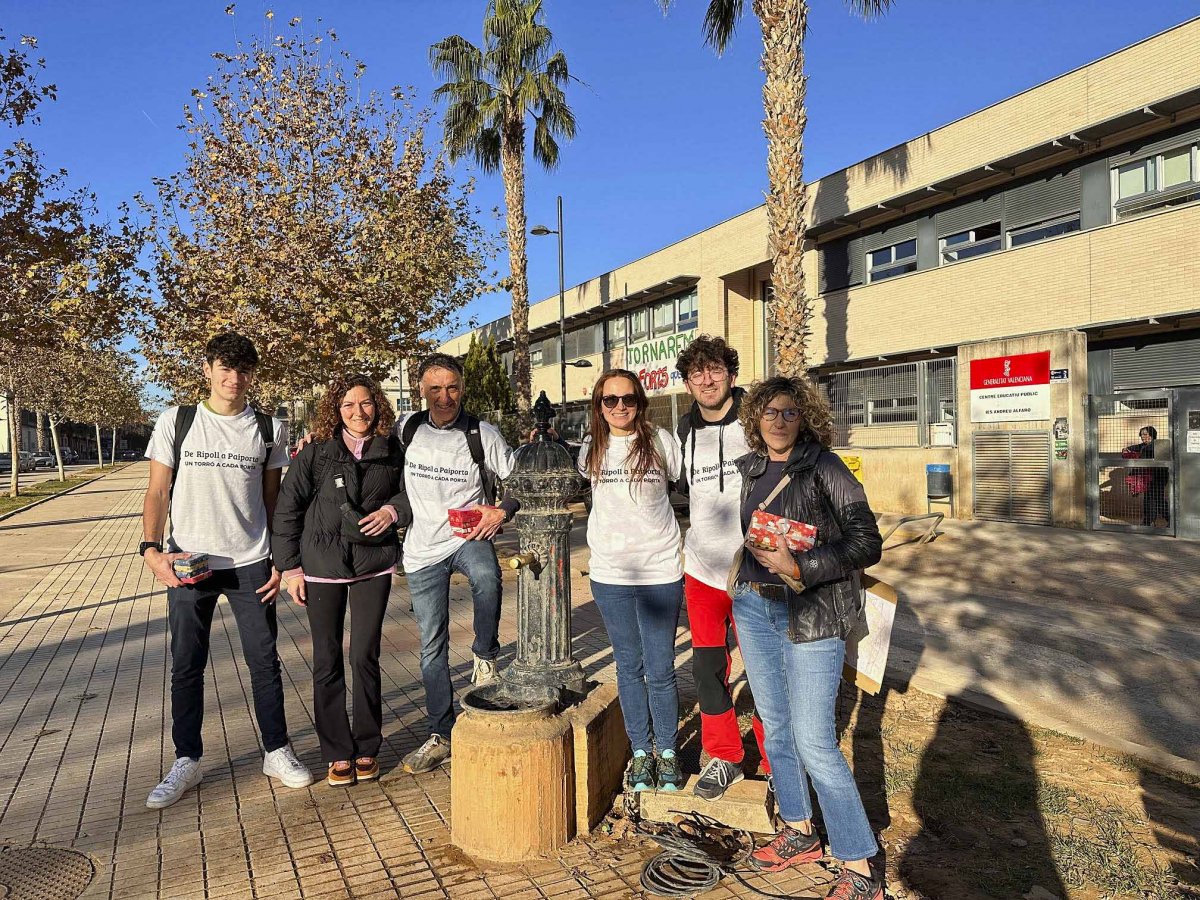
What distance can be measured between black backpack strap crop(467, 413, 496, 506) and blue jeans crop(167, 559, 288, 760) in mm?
1093

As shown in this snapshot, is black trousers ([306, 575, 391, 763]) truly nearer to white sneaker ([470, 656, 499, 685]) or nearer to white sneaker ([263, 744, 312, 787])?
white sneaker ([263, 744, 312, 787])

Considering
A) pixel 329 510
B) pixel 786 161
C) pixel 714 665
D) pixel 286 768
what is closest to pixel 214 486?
pixel 329 510

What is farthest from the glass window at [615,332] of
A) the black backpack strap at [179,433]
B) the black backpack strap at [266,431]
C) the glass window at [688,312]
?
the black backpack strap at [179,433]

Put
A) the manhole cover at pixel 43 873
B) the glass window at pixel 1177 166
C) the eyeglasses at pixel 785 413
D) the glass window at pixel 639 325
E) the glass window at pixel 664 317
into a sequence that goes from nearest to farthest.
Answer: the eyeglasses at pixel 785 413 < the manhole cover at pixel 43 873 < the glass window at pixel 1177 166 < the glass window at pixel 664 317 < the glass window at pixel 639 325

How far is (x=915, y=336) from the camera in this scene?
61.2ft

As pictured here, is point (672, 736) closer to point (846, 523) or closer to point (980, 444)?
point (846, 523)

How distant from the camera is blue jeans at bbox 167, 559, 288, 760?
3.88 meters

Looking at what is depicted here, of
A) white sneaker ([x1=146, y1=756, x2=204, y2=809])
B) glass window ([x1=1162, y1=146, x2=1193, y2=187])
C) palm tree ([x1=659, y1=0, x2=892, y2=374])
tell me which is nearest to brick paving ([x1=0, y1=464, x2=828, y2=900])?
white sneaker ([x1=146, y1=756, x2=204, y2=809])

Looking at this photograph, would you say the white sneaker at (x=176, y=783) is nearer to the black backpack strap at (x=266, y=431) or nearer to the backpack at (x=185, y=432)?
the backpack at (x=185, y=432)

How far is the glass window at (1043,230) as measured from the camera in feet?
52.6

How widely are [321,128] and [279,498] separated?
35.4 ft

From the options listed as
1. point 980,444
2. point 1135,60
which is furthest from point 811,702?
point 1135,60

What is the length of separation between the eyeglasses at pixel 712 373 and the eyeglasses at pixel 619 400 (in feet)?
0.94

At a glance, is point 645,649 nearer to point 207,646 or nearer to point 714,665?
point 714,665
